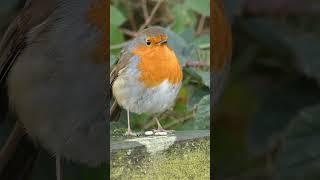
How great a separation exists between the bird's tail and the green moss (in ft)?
0.46

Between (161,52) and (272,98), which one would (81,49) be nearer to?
(161,52)

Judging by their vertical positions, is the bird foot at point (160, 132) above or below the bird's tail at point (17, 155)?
above

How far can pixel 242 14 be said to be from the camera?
0.91 meters

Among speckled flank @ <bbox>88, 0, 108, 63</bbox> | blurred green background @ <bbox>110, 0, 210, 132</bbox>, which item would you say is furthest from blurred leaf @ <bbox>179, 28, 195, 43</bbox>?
speckled flank @ <bbox>88, 0, 108, 63</bbox>

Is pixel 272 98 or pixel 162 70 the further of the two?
pixel 272 98

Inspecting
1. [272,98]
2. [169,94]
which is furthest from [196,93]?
[272,98]

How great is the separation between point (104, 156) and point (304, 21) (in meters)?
0.38

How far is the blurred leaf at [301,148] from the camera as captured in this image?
2.95 ft

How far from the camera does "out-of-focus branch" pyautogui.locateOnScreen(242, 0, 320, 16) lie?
91 cm

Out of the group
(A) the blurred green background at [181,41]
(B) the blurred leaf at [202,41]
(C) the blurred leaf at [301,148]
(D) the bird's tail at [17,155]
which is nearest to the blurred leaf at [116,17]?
(A) the blurred green background at [181,41]

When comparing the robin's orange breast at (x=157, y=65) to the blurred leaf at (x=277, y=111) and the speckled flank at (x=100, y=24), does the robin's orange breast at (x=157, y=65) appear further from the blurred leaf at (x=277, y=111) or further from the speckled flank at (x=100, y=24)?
the blurred leaf at (x=277, y=111)

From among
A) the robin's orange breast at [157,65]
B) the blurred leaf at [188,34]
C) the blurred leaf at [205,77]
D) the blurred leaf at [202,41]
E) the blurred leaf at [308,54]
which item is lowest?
the blurred leaf at [308,54]

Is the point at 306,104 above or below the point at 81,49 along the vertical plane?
below

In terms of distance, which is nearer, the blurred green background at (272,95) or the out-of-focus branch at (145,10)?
the out-of-focus branch at (145,10)
